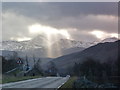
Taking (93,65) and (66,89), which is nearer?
(66,89)

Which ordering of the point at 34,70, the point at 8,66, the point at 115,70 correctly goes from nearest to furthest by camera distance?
the point at 115,70, the point at 8,66, the point at 34,70

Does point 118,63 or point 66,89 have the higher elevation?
point 118,63

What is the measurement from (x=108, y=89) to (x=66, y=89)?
301 inches

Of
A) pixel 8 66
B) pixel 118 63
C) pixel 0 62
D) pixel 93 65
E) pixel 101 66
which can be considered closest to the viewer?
pixel 118 63

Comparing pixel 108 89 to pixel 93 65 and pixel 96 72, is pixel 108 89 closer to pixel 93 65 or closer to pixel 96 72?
pixel 96 72

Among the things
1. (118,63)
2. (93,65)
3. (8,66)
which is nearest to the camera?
(118,63)

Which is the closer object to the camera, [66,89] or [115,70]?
[66,89]

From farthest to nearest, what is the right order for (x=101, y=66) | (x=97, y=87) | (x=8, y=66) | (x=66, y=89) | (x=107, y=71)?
(x=8, y=66)
(x=101, y=66)
(x=107, y=71)
(x=66, y=89)
(x=97, y=87)

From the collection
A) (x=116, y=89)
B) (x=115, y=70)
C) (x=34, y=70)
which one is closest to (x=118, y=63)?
(x=115, y=70)

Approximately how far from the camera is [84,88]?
108ft

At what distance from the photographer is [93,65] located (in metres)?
57.2

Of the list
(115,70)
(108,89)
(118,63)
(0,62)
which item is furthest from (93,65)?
(108,89)

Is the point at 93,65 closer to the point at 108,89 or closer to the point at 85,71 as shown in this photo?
the point at 85,71

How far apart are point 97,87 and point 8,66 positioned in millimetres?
54495
